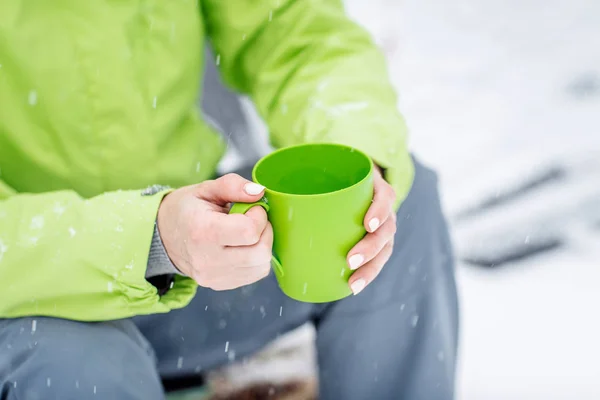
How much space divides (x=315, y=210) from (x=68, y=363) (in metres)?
0.33

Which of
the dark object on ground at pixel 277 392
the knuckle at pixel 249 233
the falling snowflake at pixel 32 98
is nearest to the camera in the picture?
the knuckle at pixel 249 233

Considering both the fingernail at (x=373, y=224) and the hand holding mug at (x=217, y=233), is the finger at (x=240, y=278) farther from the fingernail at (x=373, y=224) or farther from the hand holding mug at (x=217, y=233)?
the fingernail at (x=373, y=224)

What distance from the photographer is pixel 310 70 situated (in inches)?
35.6

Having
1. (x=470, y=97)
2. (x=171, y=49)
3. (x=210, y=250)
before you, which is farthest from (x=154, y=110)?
(x=470, y=97)

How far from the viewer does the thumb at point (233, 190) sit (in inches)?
23.2

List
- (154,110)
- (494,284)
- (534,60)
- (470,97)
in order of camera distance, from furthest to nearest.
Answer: (534,60)
(470,97)
(494,284)
(154,110)

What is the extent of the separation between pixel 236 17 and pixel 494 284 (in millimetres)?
880

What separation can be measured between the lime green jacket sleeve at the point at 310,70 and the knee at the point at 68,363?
373 mm

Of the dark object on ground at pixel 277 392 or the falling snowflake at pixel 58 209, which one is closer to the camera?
the falling snowflake at pixel 58 209

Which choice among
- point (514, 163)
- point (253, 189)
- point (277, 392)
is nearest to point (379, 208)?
point (253, 189)

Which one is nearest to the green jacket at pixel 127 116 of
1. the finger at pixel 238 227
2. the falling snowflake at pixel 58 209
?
the falling snowflake at pixel 58 209

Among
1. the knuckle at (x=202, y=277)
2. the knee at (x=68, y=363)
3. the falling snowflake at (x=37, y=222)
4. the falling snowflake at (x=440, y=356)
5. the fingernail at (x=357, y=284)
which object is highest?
the falling snowflake at (x=37, y=222)

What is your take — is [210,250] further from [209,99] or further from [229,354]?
[209,99]

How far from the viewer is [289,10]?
0.93m
